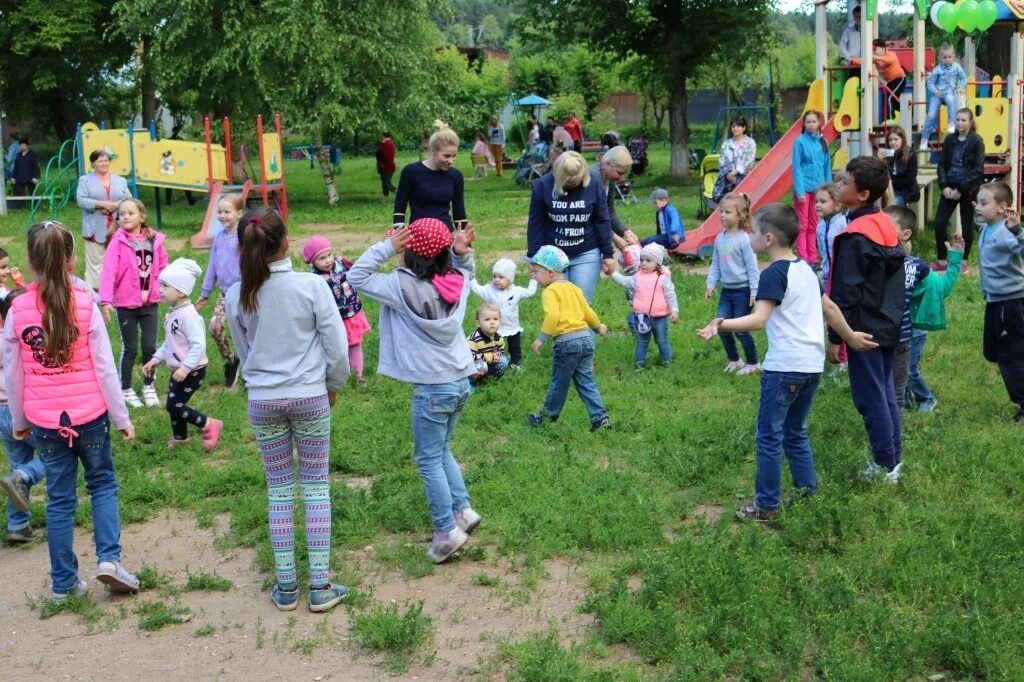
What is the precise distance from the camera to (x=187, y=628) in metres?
5.20

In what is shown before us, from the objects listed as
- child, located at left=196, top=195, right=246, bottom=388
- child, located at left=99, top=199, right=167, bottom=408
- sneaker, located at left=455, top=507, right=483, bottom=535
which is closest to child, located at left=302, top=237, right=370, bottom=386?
child, located at left=196, top=195, right=246, bottom=388

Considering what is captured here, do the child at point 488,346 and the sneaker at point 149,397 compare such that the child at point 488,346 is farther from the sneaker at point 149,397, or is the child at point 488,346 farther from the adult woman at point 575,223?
the sneaker at point 149,397

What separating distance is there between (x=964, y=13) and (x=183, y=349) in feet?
41.4

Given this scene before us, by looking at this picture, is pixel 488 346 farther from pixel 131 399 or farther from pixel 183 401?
pixel 131 399

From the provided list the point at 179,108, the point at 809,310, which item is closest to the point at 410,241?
the point at 809,310

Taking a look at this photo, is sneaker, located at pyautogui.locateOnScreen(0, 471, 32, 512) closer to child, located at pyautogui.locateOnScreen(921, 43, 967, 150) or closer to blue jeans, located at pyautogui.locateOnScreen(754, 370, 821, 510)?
blue jeans, located at pyautogui.locateOnScreen(754, 370, 821, 510)

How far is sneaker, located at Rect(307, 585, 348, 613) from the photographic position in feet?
17.4

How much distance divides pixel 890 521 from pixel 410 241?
2959 millimetres

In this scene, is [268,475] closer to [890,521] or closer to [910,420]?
[890,521]

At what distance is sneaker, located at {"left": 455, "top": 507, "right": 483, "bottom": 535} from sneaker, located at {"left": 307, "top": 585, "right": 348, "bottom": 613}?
0.89m

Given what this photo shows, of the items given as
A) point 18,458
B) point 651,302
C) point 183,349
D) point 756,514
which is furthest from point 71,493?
point 651,302

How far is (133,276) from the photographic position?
8.78 meters

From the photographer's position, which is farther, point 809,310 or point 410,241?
point 809,310

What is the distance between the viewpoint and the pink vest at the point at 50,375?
17.7 feet
